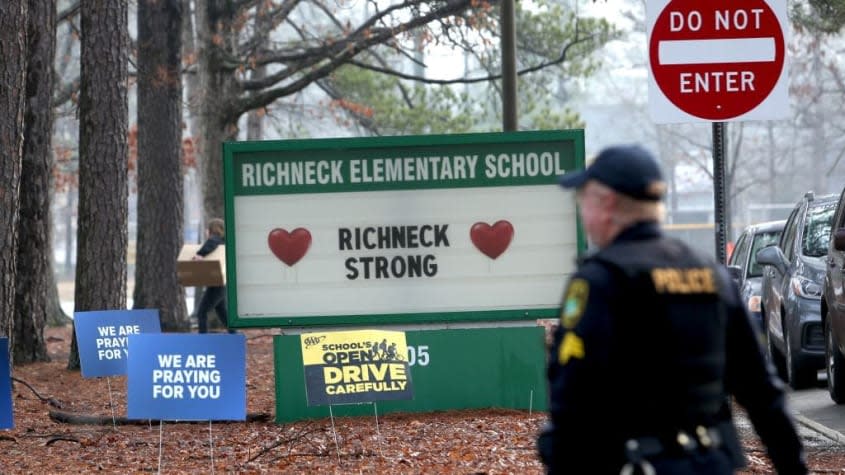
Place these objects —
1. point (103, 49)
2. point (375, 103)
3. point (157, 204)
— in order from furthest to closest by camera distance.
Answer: point (375, 103)
point (157, 204)
point (103, 49)

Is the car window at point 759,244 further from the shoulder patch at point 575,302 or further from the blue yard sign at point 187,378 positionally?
the shoulder patch at point 575,302

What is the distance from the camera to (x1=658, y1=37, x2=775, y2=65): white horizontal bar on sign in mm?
8430

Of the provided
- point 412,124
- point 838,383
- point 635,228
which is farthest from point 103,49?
point 412,124

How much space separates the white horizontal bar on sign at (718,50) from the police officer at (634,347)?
13.5 ft

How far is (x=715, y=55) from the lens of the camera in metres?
8.44

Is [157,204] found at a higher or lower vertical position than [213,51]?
lower

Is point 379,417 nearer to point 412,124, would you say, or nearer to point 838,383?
point 838,383

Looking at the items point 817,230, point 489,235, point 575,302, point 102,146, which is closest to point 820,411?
point 817,230

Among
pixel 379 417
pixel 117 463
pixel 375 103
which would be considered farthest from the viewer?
pixel 375 103

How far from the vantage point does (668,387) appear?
4.26 metres

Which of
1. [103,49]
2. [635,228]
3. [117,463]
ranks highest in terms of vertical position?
[103,49]

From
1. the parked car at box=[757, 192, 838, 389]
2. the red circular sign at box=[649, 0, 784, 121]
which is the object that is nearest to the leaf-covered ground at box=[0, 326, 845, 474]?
the red circular sign at box=[649, 0, 784, 121]

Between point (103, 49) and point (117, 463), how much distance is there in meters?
9.89

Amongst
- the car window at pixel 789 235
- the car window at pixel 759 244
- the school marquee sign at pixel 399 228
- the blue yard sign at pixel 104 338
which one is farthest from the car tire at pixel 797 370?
the blue yard sign at pixel 104 338
